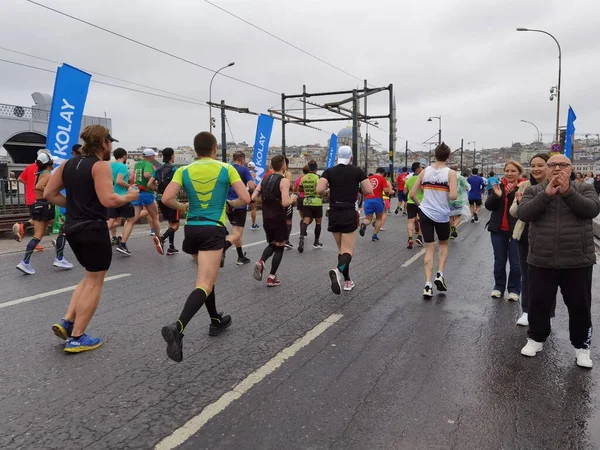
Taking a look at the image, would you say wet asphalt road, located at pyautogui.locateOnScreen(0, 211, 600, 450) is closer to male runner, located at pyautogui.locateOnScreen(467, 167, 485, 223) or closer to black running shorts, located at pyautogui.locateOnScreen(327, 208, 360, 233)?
black running shorts, located at pyautogui.locateOnScreen(327, 208, 360, 233)

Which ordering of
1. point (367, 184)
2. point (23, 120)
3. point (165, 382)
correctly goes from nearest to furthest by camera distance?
point (165, 382)
point (367, 184)
point (23, 120)

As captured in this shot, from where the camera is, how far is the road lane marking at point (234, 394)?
2.62 m

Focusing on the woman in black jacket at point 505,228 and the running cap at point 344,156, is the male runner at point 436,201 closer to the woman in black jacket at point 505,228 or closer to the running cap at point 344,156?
the woman in black jacket at point 505,228

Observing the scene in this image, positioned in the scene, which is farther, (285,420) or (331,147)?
(331,147)

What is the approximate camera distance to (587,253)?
140 inches

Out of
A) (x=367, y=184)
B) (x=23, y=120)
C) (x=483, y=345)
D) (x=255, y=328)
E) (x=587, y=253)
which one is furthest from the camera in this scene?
(x=23, y=120)

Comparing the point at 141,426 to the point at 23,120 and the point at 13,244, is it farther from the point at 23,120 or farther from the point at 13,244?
the point at 23,120

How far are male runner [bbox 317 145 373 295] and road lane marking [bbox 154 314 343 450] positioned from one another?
5.13 ft

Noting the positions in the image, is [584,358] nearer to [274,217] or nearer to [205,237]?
[205,237]

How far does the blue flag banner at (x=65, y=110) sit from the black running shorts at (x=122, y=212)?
120 inches

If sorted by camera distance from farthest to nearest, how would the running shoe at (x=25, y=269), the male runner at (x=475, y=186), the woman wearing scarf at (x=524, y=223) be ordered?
the male runner at (x=475, y=186), the running shoe at (x=25, y=269), the woman wearing scarf at (x=524, y=223)

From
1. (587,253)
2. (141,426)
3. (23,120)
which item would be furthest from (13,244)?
(23,120)

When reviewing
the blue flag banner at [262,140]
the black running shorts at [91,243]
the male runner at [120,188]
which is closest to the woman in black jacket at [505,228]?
the black running shorts at [91,243]

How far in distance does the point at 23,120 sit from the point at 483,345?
30.4 metres
